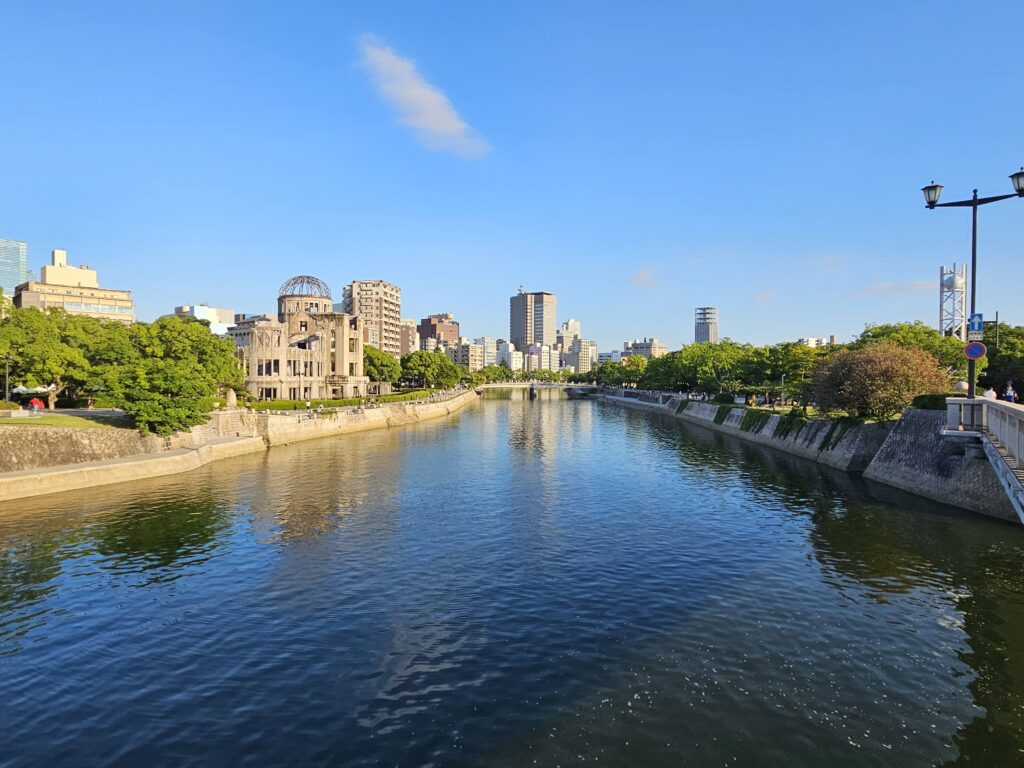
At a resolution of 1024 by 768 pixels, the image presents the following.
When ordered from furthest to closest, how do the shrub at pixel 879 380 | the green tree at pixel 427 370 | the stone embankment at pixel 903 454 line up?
1. the green tree at pixel 427 370
2. the shrub at pixel 879 380
3. the stone embankment at pixel 903 454

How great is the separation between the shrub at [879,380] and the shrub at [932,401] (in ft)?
12.4

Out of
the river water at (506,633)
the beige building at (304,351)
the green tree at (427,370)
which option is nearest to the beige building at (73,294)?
the beige building at (304,351)

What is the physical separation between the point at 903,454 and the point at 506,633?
41347 mm

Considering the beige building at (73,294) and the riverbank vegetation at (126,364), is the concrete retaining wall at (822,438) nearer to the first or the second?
the riverbank vegetation at (126,364)

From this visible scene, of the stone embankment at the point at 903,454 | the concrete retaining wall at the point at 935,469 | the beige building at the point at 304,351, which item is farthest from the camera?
the beige building at the point at 304,351

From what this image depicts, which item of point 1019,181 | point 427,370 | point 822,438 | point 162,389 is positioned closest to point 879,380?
point 822,438

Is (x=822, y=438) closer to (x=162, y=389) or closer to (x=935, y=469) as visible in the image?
(x=935, y=469)

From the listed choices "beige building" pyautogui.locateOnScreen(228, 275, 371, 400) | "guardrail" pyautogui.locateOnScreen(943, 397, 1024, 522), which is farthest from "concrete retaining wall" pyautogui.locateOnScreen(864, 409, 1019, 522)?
"beige building" pyautogui.locateOnScreen(228, 275, 371, 400)

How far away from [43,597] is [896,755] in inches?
1222

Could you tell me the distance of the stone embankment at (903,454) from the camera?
36500 mm

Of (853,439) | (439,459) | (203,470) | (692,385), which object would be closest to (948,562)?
(853,439)

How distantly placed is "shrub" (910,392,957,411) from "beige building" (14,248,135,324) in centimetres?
17215

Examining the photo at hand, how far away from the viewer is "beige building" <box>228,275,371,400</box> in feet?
327

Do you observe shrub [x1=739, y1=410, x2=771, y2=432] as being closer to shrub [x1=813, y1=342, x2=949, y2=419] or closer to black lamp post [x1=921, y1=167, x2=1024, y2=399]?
shrub [x1=813, y1=342, x2=949, y2=419]
